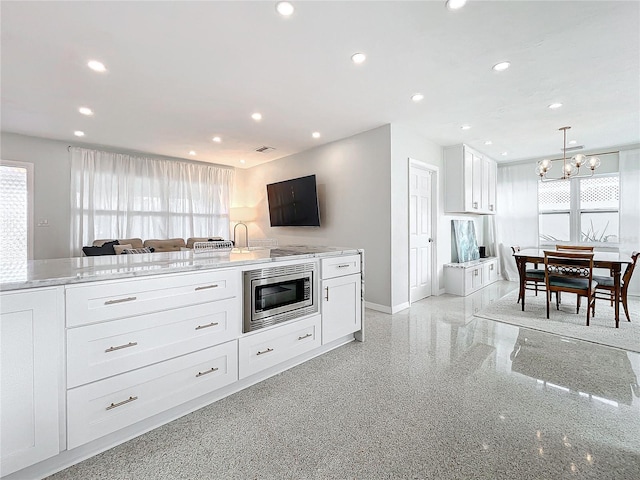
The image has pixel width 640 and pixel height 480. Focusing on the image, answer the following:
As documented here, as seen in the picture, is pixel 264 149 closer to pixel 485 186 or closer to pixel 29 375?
pixel 485 186

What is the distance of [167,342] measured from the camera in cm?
165

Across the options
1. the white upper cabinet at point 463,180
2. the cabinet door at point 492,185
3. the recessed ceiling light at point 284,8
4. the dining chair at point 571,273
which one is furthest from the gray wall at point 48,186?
the cabinet door at point 492,185

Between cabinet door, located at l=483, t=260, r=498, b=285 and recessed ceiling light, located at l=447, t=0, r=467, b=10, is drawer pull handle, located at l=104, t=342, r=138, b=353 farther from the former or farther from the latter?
cabinet door, located at l=483, t=260, r=498, b=285

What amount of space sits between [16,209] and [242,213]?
11.7 feet

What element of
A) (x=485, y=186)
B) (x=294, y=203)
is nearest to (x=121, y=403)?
(x=294, y=203)

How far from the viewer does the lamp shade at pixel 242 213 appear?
6.38 m

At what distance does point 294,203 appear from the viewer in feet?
17.3

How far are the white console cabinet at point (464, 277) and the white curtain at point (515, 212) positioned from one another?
3.94 feet

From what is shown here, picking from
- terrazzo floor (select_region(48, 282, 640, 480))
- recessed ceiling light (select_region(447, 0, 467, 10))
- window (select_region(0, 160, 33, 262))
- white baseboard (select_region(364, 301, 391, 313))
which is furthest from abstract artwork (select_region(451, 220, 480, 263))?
→ window (select_region(0, 160, 33, 262))

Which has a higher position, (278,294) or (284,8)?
(284,8)

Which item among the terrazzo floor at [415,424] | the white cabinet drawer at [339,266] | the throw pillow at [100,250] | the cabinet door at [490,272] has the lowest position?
the terrazzo floor at [415,424]

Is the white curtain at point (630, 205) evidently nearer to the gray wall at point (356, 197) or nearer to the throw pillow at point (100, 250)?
the gray wall at point (356, 197)

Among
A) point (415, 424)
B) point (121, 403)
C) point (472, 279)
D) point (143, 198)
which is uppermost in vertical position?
point (143, 198)

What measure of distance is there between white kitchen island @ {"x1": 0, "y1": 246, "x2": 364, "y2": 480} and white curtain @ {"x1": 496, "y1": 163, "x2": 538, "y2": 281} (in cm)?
601
